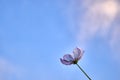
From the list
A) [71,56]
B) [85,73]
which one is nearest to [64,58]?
[71,56]

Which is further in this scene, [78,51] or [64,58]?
[78,51]

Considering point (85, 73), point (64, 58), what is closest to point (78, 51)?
point (64, 58)

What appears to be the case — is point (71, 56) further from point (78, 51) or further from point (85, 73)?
point (85, 73)

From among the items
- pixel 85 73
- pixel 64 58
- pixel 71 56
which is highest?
pixel 71 56

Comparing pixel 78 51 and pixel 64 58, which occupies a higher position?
pixel 78 51

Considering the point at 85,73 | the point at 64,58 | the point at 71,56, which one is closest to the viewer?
the point at 85,73

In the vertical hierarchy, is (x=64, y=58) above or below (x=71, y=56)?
below

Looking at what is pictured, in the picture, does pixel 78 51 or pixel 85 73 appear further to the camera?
pixel 78 51

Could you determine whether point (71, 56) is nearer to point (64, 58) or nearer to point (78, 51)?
point (78, 51)

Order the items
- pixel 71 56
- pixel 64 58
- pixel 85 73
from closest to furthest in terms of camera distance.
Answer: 1. pixel 85 73
2. pixel 64 58
3. pixel 71 56
